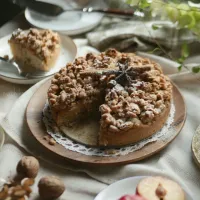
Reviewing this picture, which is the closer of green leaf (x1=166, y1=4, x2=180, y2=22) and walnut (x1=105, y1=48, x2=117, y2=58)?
green leaf (x1=166, y1=4, x2=180, y2=22)

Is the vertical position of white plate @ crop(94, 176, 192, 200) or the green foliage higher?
the green foliage

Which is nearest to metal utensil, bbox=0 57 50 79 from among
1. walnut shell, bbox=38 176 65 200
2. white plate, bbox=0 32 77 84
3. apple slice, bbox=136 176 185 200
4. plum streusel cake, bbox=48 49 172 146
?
white plate, bbox=0 32 77 84

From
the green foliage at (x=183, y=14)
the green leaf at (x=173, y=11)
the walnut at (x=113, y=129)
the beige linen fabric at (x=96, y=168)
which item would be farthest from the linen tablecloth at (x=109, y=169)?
the green leaf at (x=173, y=11)

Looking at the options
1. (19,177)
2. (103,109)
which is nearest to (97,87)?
(103,109)

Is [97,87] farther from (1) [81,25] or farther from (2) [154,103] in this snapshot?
(1) [81,25]

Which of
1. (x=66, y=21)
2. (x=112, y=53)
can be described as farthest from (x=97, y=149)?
(x=66, y=21)

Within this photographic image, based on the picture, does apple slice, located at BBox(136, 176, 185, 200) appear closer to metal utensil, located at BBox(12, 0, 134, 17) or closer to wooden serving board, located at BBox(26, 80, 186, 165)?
wooden serving board, located at BBox(26, 80, 186, 165)

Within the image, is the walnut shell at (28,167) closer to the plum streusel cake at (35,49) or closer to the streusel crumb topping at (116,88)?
the streusel crumb topping at (116,88)
